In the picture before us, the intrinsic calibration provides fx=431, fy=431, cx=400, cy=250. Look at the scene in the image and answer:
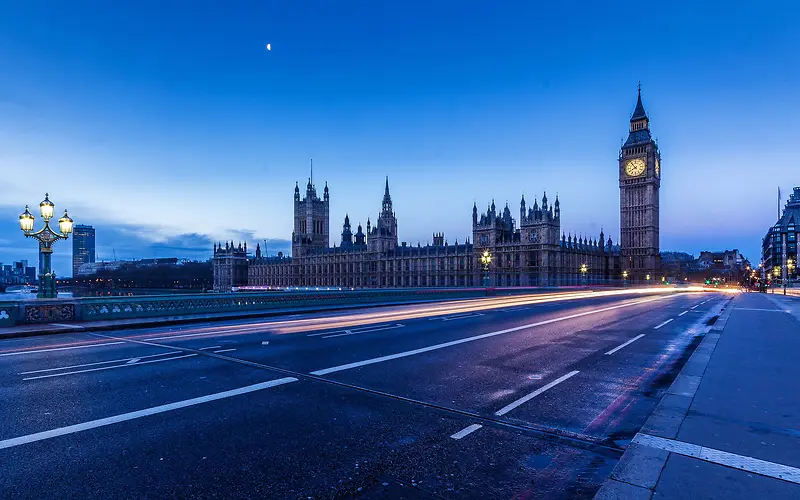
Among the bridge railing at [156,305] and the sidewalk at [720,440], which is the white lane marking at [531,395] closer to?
the sidewalk at [720,440]

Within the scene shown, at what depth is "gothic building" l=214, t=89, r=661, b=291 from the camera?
286 feet

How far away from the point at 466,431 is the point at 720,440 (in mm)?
2927

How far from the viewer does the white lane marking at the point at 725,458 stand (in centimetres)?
416

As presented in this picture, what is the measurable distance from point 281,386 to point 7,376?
5.89 m

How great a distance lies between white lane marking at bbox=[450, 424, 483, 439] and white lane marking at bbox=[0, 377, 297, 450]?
12.8 ft

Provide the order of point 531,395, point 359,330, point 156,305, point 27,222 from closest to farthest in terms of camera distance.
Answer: point 531,395
point 359,330
point 27,222
point 156,305

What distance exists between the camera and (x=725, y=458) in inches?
176

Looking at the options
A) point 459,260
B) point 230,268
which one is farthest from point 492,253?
point 230,268

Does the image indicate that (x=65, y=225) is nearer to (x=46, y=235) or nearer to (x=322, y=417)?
(x=46, y=235)

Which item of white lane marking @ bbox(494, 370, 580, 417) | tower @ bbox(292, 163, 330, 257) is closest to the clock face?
tower @ bbox(292, 163, 330, 257)

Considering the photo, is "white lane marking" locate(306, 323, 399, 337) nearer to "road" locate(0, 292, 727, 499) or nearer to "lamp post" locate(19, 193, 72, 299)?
"road" locate(0, 292, 727, 499)

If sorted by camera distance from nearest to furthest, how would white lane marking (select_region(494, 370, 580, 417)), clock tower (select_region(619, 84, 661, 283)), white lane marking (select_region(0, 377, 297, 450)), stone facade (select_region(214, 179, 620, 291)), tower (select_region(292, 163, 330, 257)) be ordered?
white lane marking (select_region(0, 377, 297, 450))
white lane marking (select_region(494, 370, 580, 417))
stone facade (select_region(214, 179, 620, 291))
clock tower (select_region(619, 84, 661, 283))
tower (select_region(292, 163, 330, 257))

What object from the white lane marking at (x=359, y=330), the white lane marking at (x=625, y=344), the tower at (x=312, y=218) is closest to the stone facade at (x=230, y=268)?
the tower at (x=312, y=218)

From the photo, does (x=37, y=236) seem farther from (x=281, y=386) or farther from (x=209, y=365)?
(x=281, y=386)
